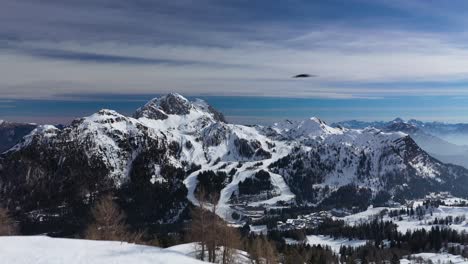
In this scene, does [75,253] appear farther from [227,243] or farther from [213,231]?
[227,243]

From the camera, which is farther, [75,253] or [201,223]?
[201,223]

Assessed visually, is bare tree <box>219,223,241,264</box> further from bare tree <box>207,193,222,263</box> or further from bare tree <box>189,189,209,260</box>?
bare tree <box>189,189,209,260</box>

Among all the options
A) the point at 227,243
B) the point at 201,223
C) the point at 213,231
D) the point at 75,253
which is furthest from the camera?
the point at 227,243

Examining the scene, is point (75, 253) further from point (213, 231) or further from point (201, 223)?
point (201, 223)

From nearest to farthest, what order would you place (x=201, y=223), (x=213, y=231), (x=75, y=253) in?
1. (x=75, y=253)
2. (x=213, y=231)
3. (x=201, y=223)

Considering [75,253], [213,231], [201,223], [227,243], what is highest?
[75,253]

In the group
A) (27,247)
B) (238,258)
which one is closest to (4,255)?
(27,247)

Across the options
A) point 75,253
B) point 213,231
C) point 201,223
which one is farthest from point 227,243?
point 75,253

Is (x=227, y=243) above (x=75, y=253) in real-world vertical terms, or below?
below
